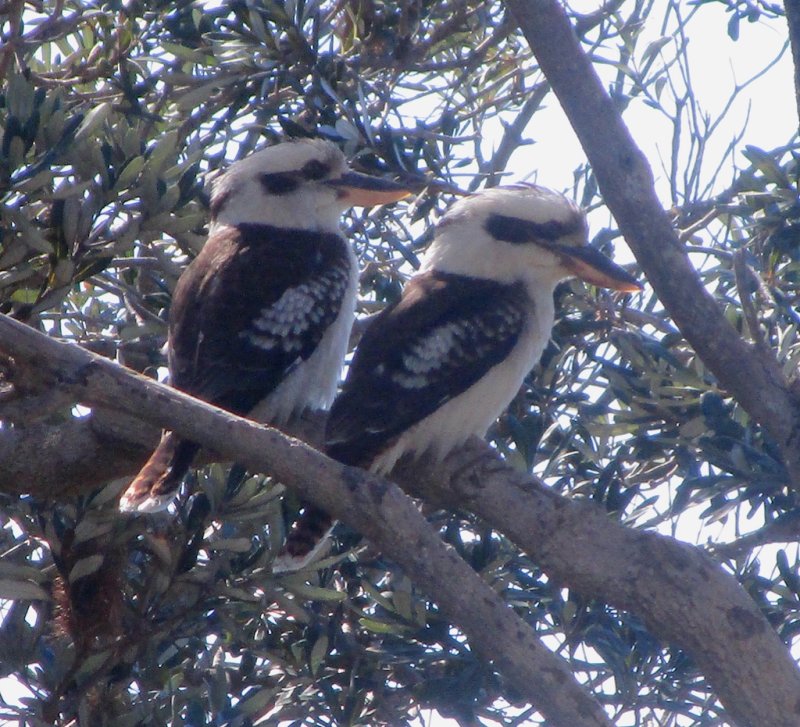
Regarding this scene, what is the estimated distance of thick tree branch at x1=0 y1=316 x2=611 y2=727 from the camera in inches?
78.7

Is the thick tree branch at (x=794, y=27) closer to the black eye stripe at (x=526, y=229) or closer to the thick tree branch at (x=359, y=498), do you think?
the black eye stripe at (x=526, y=229)

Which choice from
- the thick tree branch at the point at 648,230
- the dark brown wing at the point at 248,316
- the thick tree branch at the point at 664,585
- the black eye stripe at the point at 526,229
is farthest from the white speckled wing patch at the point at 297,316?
the thick tree branch at the point at 648,230

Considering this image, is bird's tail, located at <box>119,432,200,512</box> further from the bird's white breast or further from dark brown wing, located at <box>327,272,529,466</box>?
the bird's white breast

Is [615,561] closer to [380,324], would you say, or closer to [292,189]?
[380,324]

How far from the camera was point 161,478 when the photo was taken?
2.72 m

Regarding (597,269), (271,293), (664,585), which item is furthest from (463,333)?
(664,585)

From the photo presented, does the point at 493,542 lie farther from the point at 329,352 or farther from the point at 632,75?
the point at 632,75

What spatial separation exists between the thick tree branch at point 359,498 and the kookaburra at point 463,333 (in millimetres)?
652

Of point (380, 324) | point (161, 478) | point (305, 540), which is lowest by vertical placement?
point (305, 540)

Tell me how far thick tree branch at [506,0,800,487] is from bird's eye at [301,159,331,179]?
1139 millimetres

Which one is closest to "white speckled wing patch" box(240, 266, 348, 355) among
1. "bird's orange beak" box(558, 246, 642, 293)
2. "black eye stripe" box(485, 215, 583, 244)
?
"black eye stripe" box(485, 215, 583, 244)

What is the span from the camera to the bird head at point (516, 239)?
346cm

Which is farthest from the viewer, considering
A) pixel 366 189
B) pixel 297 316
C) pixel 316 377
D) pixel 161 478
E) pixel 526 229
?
pixel 366 189

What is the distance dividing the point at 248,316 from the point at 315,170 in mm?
732
